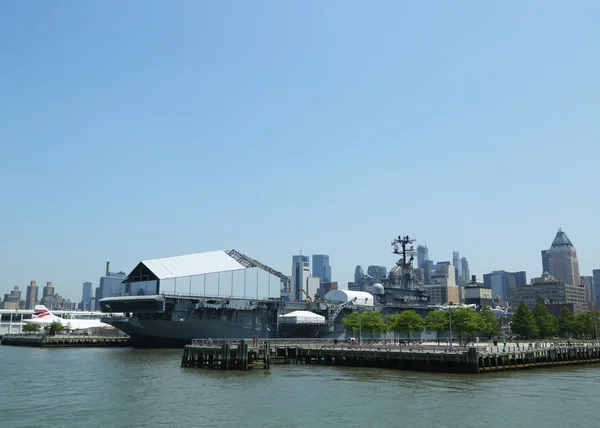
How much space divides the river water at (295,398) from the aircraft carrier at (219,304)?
109ft

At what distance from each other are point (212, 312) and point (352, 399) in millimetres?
57312

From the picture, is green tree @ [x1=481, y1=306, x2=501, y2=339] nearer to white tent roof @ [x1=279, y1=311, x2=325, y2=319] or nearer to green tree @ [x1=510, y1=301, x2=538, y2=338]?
green tree @ [x1=510, y1=301, x2=538, y2=338]

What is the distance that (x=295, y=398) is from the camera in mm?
41469

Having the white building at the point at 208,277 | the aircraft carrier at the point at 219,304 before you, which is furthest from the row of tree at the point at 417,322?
the white building at the point at 208,277

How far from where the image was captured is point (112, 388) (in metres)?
46.8

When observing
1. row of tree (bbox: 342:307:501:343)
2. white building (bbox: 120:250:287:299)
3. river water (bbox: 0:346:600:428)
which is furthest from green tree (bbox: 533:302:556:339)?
river water (bbox: 0:346:600:428)

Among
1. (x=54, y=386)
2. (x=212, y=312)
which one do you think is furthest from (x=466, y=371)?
(x=212, y=312)

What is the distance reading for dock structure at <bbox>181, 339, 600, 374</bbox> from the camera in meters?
56.0

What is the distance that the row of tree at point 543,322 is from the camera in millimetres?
117331

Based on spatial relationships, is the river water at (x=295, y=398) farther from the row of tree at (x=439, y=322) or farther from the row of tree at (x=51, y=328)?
the row of tree at (x=51, y=328)

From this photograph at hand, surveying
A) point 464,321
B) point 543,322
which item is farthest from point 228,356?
point 543,322

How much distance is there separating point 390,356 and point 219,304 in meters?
43.3

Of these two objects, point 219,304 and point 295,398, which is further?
point 219,304

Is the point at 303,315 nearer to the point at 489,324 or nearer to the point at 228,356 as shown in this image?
the point at 489,324
